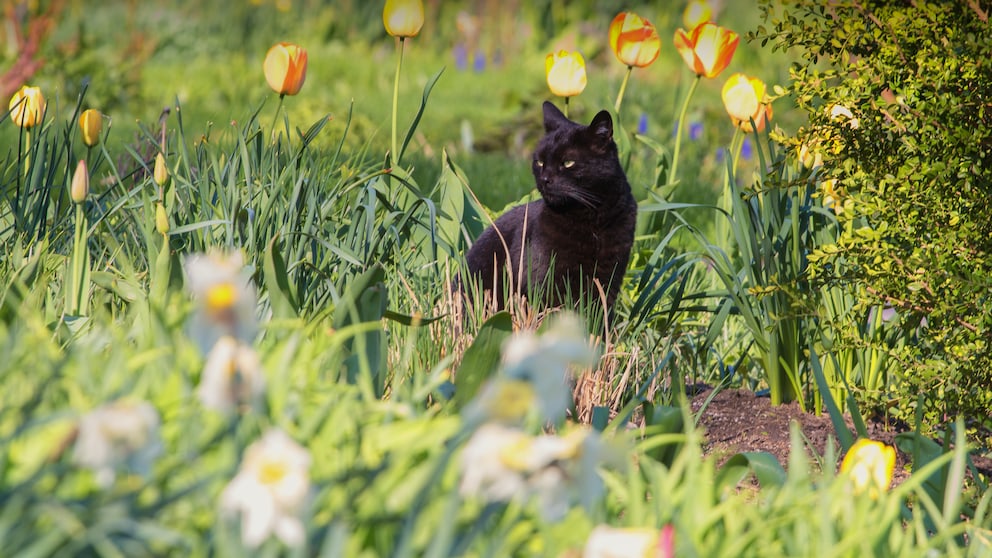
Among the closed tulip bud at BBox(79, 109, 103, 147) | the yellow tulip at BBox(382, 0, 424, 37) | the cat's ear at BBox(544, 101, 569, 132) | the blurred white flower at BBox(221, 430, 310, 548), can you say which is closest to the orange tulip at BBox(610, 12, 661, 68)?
the cat's ear at BBox(544, 101, 569, 132)

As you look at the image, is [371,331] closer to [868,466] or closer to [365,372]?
[365,372]

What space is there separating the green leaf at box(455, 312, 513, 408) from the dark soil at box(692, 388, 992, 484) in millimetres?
823

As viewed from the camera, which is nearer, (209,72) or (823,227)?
(823,227)

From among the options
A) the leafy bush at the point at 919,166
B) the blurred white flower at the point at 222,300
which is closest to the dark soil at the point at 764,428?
the leafy bush at the point at 919,166

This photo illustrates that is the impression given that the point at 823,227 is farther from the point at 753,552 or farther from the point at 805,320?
the point at 753,552

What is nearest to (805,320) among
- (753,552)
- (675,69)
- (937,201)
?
(937,201)

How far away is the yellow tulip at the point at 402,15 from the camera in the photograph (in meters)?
3.55

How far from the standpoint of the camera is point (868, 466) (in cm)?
177

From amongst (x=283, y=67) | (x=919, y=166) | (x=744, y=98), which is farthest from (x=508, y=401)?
(x=744, y=98)

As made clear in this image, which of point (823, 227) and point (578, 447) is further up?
point (578, 447)

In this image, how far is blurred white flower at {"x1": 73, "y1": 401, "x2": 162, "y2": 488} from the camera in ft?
3.59

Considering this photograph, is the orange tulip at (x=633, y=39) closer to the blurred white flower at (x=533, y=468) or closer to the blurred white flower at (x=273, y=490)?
the blurred white flower at (x=533, y=468)

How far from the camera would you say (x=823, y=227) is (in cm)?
336

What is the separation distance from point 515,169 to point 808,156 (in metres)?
3.22
